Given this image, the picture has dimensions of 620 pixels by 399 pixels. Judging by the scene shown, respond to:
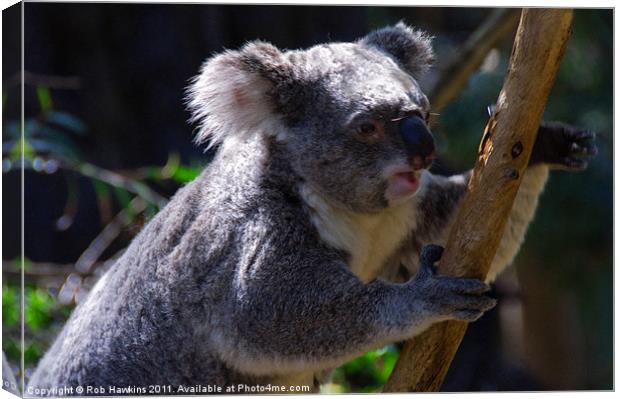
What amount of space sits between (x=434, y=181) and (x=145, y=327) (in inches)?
53.2

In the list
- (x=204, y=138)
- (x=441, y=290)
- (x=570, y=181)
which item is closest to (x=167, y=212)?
(x=204, y=138)

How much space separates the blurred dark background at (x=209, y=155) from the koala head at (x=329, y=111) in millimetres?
806

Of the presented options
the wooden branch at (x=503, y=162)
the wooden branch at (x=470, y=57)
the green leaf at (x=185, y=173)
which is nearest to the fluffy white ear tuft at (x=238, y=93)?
the wooden branch at (x=503, y=162)

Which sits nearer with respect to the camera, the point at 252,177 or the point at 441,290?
the point at 441,290

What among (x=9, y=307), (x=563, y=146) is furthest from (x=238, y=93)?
(x=9, y=307)

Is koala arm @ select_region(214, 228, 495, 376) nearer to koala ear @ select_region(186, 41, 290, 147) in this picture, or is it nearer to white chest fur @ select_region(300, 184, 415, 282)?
white chest fur @ select_region(300, 184, 415, 282)

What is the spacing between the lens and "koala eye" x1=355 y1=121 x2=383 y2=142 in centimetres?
350

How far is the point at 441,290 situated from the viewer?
3283mm

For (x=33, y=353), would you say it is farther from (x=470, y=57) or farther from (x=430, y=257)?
(x=470, y=57)

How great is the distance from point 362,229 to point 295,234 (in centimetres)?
34

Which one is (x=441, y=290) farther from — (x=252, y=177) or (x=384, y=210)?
(x=252, y=177)

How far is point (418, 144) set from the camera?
11.1 feet

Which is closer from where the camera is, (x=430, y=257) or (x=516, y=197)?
(x=430, y=257)

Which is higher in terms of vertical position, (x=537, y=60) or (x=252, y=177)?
(x=537, y=60)
